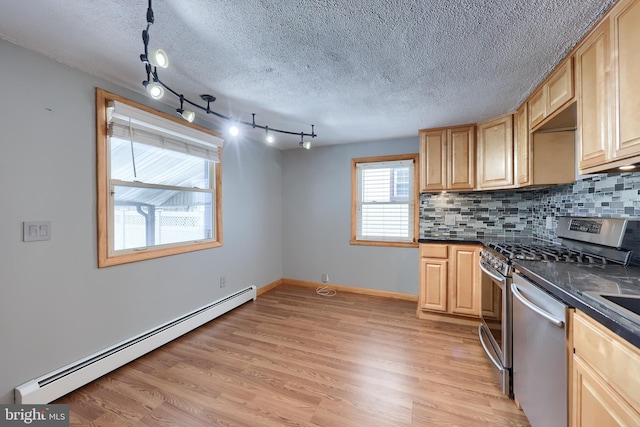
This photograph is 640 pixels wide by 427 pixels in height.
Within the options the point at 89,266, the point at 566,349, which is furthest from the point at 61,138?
the point at 566,349

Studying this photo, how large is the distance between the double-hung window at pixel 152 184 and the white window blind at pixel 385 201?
6.57 ft

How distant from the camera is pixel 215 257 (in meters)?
3.10

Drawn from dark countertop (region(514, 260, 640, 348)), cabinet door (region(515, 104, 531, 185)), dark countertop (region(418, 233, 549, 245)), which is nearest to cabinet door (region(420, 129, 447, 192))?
dark countertop (region(418, 233, 549, 245))

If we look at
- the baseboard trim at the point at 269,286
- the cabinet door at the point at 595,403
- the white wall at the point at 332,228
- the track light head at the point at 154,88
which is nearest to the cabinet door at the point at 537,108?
the white wall at the point at 332,228

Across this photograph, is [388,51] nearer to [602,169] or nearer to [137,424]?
[602,169]

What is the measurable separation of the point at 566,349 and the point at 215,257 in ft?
9.81

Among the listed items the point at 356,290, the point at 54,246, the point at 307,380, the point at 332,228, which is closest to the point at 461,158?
the point at 332,228

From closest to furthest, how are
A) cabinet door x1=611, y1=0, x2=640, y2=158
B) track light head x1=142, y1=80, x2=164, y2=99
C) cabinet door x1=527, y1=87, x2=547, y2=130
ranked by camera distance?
cabinet door x1=611, y1=0, x2=640, y2=158, track light head x1=142, y1=80, x2=164, y2=99, cabinet door x1=527, y1=87, x2=547, y2=130

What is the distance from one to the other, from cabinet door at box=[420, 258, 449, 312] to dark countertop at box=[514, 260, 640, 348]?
1302 mm

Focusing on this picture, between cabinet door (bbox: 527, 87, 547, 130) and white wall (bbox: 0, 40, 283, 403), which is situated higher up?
cabinet door (bbox: 527, 87, 547, 130)

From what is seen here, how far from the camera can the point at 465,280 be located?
287 cm

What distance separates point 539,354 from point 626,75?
1.40 metres

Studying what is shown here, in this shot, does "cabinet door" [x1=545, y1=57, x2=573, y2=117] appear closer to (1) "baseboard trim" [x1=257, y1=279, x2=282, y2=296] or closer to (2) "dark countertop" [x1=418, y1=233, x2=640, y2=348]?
(2) "dark countertop" [x1=418, y1=233, x2=640, y2=348]

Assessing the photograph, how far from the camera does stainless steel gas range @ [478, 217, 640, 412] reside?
1.57 metres
